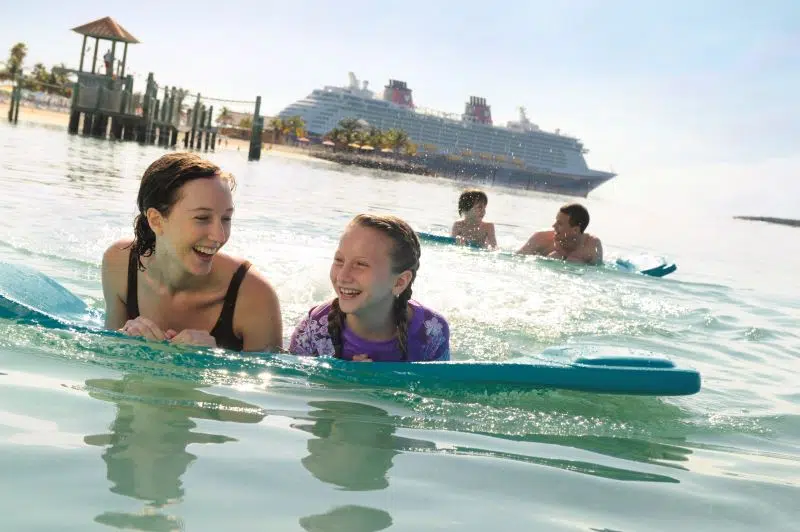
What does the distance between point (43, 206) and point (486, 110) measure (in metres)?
110

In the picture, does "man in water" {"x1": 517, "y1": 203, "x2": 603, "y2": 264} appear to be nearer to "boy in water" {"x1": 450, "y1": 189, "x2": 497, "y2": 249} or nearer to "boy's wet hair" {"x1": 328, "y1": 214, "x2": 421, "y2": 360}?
"boy in water" {"x1": 450, "y1": 189, "x2": 497, "y2": 249}

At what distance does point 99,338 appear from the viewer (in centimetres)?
391

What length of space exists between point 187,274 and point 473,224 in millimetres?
7502

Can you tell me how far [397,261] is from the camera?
12.6ft

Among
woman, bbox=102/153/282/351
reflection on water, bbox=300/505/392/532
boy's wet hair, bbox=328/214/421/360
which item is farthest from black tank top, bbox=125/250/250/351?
reflection on water, bbox=300/505/392/532

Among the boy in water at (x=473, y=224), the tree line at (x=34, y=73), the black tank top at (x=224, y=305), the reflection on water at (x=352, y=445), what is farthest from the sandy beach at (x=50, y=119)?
the reflection on water at (x=352, y=445)

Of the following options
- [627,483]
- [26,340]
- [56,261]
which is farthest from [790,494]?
[56,261]

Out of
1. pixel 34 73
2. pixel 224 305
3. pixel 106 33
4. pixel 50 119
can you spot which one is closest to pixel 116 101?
pixel 106 33

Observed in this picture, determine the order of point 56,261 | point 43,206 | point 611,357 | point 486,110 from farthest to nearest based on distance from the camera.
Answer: point 486,110, point 43,206, point 56,261, point 611,357

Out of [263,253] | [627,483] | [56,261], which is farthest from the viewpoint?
[263,253]

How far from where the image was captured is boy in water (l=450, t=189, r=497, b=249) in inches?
436

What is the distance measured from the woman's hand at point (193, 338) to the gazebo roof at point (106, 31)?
33.7m

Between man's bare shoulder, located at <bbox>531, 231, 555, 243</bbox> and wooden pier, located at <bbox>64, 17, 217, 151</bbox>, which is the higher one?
wooden pier, located at <bbox>64, 17, 217, 151</bbox>

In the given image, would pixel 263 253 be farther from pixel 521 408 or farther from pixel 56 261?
pixel 521 408
